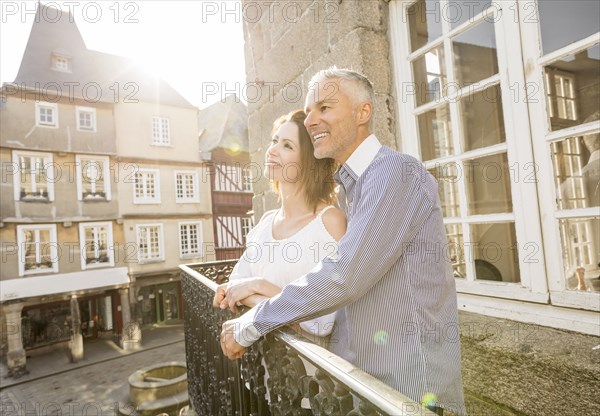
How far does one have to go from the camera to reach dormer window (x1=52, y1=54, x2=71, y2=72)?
1905 centimetres

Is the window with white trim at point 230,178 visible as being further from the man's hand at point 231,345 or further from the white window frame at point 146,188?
the man's hand at point 231,345

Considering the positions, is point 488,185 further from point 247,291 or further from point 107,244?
point 107,244

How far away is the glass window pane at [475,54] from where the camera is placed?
2455mm

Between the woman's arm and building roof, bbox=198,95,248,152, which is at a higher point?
building roof, bbox=198,95,248,152

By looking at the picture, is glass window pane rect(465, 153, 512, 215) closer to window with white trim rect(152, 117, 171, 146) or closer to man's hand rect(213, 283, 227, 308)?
man's hand rect(213, 283, 227, 308)

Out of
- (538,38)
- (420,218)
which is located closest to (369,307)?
(420,218)

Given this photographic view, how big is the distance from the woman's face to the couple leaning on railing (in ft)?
1.49

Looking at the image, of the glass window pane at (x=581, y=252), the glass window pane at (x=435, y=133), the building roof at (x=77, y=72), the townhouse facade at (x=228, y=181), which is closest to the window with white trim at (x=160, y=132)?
the building roof at (x=77, y=72)

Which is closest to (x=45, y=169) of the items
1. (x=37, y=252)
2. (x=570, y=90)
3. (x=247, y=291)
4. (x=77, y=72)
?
(x=37, y=252)

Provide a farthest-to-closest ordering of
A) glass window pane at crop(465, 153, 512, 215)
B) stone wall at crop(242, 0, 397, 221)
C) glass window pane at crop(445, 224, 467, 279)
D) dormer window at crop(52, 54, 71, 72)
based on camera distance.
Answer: dormer window at crop(52, 54, 71, 72)
stone wall at crop(242, 0, 397, 221)
glass window pane at crop(445, 224, 467, 279)
glass window pane at crop(465, 153, 512, 215)

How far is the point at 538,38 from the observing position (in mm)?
2078

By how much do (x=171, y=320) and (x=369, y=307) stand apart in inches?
883

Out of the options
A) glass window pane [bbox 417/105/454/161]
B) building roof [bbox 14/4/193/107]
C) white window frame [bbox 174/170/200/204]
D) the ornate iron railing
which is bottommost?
the ornate iron railing

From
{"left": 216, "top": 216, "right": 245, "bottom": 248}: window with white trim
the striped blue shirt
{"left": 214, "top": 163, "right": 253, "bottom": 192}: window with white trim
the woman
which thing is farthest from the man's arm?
{"left": 214, "top": 163, "right": 253, "bottom": 192}: window with white trim
